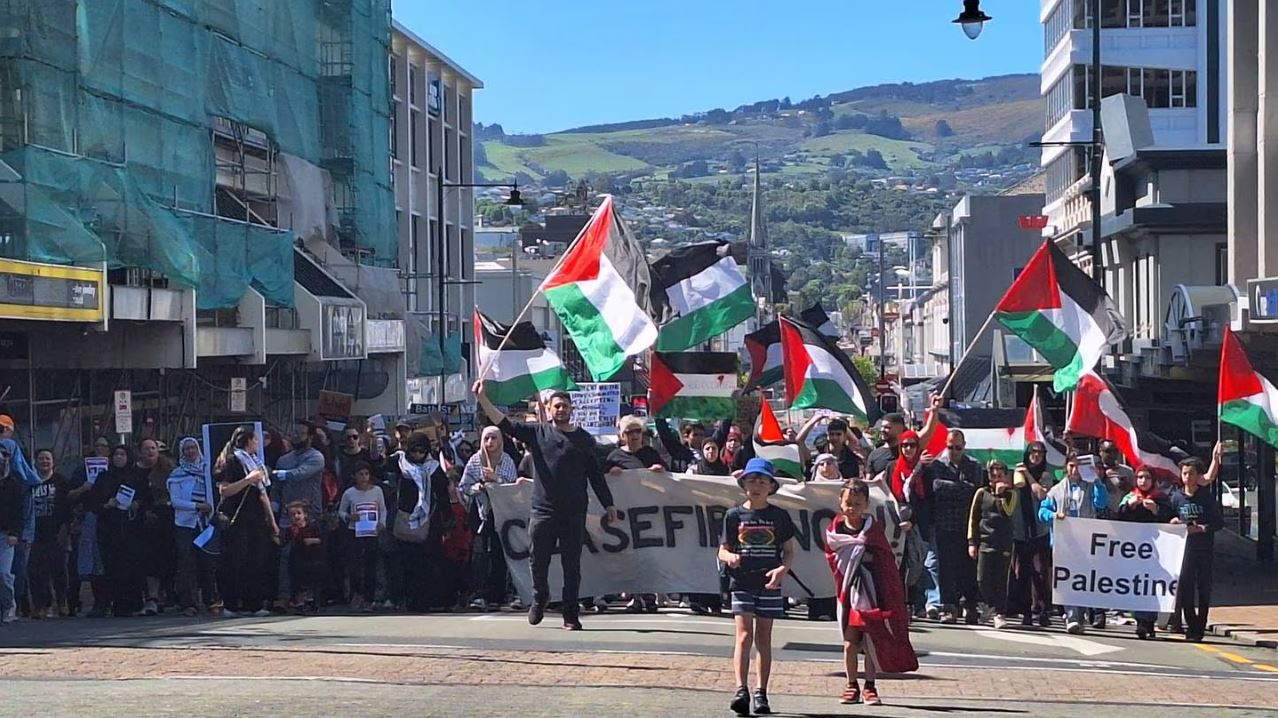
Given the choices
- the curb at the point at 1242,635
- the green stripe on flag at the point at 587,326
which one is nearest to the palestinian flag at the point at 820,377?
the green stripe on flag at the point at 587,326

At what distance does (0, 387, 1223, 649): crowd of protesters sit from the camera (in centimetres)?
1700

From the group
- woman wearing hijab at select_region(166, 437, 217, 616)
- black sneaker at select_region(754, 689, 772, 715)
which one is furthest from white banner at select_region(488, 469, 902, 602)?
black sneaker at select_region(754, 689, 772, 715)

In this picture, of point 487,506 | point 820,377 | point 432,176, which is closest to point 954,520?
point 820,377

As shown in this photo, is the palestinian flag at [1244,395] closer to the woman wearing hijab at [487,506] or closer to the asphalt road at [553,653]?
the asphalt road at [553,653]

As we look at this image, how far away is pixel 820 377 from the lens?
744 inches

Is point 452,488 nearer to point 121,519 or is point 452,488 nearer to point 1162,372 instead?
point 121,519

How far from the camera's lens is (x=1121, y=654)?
15.2 metres

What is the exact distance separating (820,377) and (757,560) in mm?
7867

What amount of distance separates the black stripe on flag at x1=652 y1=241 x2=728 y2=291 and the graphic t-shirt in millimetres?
8599

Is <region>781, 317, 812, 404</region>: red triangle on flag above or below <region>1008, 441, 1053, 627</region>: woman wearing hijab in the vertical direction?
above

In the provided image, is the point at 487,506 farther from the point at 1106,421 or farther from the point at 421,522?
the point at 1106,421

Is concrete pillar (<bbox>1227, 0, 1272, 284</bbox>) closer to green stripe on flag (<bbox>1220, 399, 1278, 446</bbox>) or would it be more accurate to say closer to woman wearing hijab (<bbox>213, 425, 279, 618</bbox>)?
green stripe on flag (<bbox>1220, 399, 1278, 446</bbox>)

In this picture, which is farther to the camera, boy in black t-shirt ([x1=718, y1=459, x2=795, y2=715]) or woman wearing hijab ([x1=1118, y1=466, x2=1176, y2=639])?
woman wearing hijab ([x1=1118, y1=466, x2=1176, y2=639])

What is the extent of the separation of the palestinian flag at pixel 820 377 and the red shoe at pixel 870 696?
7.21m
